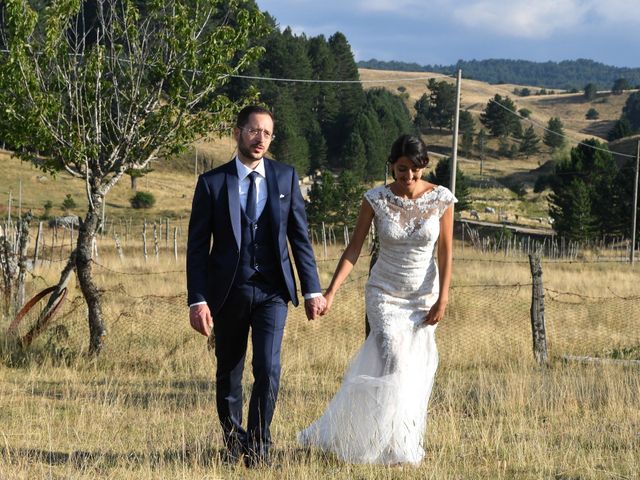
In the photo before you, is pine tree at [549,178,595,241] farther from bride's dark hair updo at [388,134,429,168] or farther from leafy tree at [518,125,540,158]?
leafy tree at [518,125,540,158]

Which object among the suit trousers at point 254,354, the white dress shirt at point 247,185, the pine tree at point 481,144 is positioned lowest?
the suit trousers at point 254,354

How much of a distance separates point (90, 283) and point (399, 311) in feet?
15.8

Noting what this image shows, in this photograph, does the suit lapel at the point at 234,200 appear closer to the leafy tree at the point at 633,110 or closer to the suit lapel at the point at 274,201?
the suit lapel at the point at 274,201

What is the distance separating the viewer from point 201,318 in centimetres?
470

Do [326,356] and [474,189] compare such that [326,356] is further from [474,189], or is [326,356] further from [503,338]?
[474,189]

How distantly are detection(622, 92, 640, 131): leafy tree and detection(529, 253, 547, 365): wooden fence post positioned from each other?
15553 cm

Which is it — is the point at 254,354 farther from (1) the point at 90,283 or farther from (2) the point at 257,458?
(1) the point at 90,283

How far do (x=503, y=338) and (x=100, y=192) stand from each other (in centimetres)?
524

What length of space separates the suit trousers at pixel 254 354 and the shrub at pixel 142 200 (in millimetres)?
55175

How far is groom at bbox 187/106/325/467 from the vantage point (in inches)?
188

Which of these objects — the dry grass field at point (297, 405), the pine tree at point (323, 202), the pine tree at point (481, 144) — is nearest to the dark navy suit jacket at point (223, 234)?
the dry grass field at point (297, 405)

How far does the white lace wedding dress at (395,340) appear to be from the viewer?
4918 mm

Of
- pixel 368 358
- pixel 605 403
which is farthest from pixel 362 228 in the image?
pixel 605 403

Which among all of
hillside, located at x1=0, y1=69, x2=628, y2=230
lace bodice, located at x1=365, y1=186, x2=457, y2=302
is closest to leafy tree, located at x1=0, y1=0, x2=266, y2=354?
lace bodice, located at x1=365, y1=186, x2=457, y2=302
